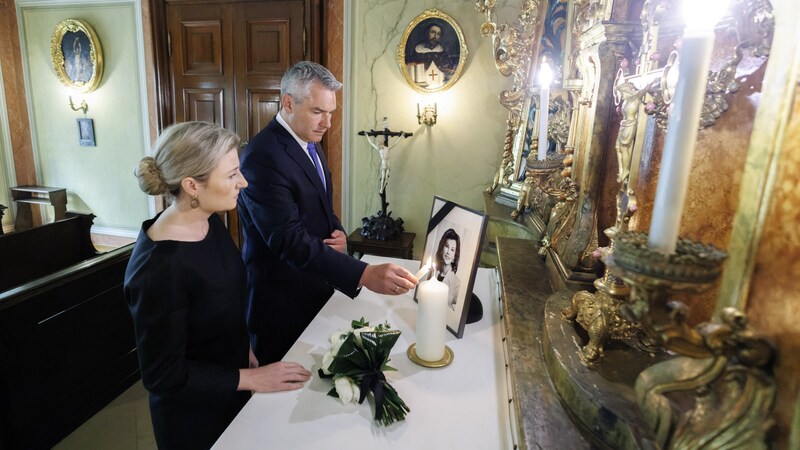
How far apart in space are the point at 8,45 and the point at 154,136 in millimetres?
2263

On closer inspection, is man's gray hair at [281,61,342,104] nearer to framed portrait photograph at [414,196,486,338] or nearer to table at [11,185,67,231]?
framed portrait photograph at [414,196,486,338]

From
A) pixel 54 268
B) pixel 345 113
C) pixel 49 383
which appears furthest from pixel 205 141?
pixel 345 113

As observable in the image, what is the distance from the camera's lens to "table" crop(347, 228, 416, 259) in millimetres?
3930

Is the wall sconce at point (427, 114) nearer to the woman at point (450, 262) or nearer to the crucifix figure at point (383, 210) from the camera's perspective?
the crucifix figure at point (383, 210)

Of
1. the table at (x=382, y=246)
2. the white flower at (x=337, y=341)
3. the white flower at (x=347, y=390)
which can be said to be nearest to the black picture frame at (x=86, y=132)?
the table at (x=382, y=246)

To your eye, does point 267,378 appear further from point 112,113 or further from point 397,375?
point 112,113

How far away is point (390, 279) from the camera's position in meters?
1.42

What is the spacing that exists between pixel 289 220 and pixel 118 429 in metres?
1.64

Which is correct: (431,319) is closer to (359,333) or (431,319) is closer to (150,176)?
(359,333)

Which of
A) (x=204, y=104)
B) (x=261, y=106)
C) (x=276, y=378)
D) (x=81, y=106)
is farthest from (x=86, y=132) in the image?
(x=276, y=378)

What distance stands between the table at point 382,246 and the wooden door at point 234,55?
5.40 ft

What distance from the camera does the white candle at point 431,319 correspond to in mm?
1133

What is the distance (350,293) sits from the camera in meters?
1.61

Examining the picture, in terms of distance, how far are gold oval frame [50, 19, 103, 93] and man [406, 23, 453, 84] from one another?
3685mm
